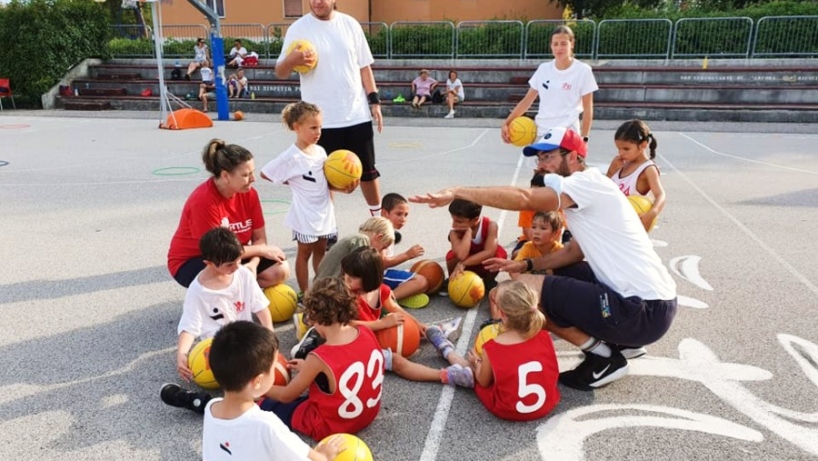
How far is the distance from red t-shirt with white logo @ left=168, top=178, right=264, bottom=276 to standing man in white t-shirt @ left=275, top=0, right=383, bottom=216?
1356 millimetres

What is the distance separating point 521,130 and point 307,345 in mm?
3366

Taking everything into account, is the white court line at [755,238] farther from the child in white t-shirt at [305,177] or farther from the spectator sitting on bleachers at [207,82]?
the spectator sitting on bleachers at [207,82]

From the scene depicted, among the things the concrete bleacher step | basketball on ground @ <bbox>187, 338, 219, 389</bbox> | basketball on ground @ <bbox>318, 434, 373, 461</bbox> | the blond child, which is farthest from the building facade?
basketball on ground @ <bbox>318, 434, 373, 461</bbox>

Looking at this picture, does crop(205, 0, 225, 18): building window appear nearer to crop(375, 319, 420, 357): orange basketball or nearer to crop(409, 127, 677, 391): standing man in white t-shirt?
crop(375, 319, 420, 357): orange basketball

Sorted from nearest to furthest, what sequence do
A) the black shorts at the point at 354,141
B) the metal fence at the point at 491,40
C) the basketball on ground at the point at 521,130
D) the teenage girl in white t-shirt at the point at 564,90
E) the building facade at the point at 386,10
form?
1. the black shorts at the point at 354,141
2. the basketball on ground at the point at 521,130
3. the teenage girl in white t-shirt at the point at 564,90
4. the metal fence at the point at 491,40
5. the building facade at the point at 386,10

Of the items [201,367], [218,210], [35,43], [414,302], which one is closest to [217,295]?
[201,367]

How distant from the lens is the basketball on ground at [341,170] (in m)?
4.70

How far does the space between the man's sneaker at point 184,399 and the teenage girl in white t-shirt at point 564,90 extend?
4009 millimetres

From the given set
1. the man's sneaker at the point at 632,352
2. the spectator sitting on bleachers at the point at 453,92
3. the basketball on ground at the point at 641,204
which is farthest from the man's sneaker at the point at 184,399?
the spectator sitting on bleachers at the point at 453,92

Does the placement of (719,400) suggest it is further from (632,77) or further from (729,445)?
(632,77)

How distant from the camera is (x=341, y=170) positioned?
185 inches

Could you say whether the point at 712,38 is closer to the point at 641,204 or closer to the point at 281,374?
the point at 641,204

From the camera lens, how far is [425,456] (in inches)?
116

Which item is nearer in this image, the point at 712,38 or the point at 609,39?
the point at 712,38
